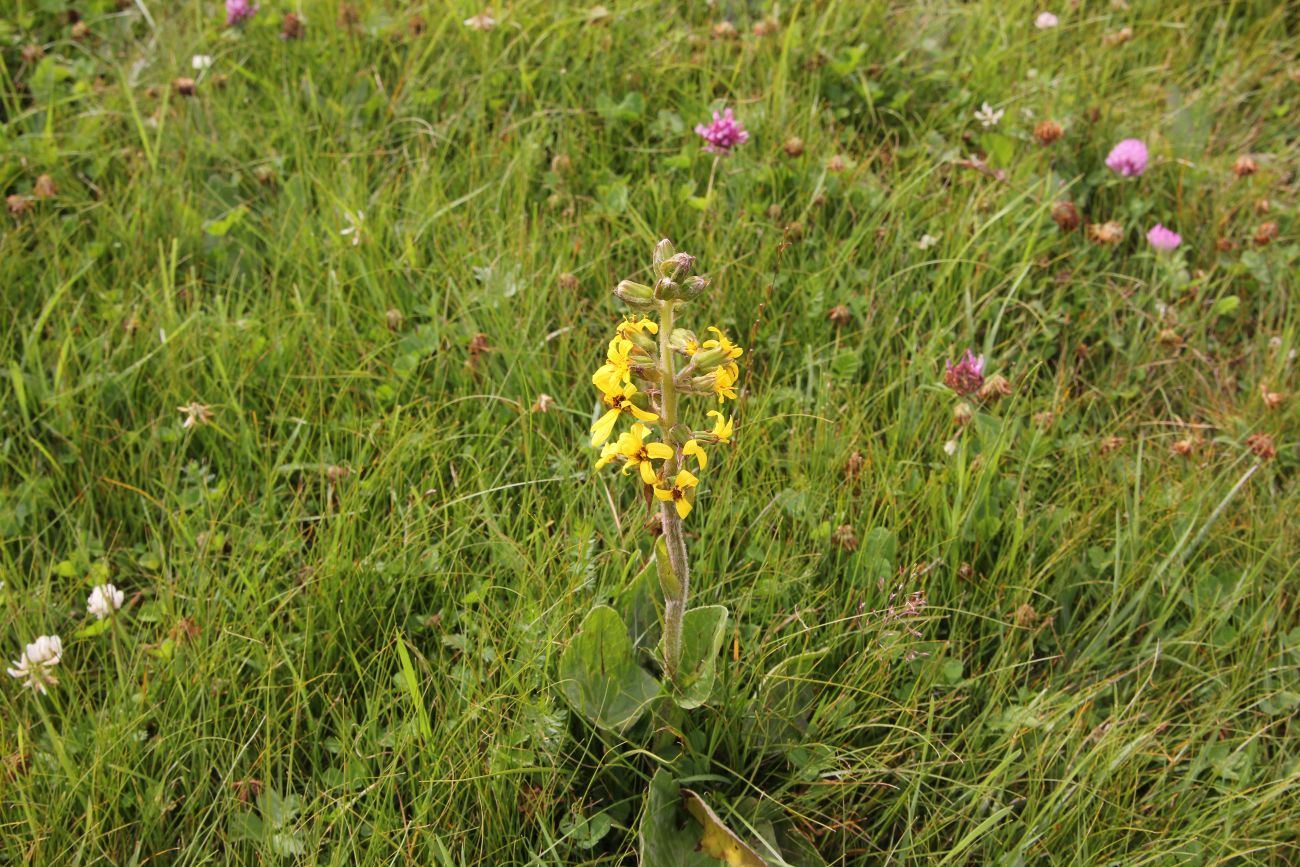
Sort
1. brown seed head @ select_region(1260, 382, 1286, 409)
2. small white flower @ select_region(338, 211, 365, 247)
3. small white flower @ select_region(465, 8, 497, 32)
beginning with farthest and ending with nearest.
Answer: small white flower @ select_region(465, 8, 497, 32)
small white flower @ select_region(338, 211, 365, 247)
brown seed head @ select_region(1260, 382, 1286, 409)

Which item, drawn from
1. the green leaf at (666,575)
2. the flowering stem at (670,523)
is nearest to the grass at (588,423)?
the flowering stem at (670,523)

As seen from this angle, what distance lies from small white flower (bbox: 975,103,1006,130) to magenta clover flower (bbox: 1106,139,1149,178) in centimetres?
31

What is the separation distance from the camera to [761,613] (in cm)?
205

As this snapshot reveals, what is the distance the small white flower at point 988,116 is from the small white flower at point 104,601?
2.27 m

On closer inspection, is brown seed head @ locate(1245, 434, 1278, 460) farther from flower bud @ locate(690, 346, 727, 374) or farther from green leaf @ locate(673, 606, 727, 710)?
flower bud @ locate(690, 346, 727, 374)

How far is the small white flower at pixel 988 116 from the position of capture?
2979mm

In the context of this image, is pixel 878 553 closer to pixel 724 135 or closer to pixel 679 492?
Answer: pixel 679 492

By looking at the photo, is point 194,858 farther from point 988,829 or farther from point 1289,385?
point 1289,385

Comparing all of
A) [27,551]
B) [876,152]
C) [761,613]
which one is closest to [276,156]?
[27,551]

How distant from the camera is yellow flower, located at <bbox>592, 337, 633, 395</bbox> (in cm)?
154

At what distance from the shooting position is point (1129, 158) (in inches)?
116

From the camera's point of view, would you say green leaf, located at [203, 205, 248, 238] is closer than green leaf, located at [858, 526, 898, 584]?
No

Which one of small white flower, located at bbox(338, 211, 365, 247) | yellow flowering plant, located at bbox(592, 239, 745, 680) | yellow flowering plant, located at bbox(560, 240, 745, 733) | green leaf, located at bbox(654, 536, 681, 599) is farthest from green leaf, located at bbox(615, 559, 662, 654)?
small white flower, located at bbox(338, 211, 365, 247)

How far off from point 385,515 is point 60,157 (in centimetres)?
155
